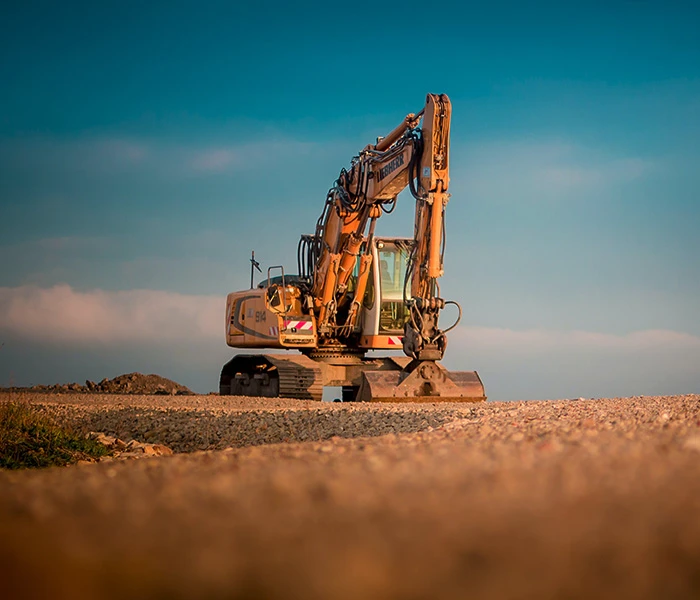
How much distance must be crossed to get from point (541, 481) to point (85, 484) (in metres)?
1.86

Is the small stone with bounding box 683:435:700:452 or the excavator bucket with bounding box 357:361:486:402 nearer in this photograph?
the small stone with bounding box 683:435:700:452

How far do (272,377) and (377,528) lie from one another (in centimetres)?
1465

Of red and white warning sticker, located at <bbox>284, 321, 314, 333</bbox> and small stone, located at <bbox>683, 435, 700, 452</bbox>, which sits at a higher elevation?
red and white warning sticker, located at <bbox>284, 321, 314, 333</bbox>

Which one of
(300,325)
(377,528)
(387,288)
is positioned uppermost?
(387,288)

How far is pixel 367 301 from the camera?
16500 millimetres

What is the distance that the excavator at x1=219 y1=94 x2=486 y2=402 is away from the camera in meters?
12.9

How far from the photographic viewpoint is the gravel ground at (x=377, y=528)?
1.79 m

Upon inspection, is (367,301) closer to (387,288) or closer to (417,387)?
(387,288)

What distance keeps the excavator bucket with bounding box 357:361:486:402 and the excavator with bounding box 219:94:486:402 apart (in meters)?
0.02

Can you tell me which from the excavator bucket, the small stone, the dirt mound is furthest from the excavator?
the small stone

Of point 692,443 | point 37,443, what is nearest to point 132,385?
point 37,443

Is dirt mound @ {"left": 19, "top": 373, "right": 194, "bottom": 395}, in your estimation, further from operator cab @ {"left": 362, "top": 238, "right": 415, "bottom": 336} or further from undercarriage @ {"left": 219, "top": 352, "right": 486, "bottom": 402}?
operator cab @ {"left": 362, "top": 238, "right": 415, "bottom": 336}

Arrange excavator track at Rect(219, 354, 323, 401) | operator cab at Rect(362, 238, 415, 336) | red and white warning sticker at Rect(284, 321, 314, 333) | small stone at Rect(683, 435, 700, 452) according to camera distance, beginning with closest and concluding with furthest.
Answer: small stone at Rect(683, 435, 700, 452), excavator track at Rect(219, 354, 323, 401), operator cab at Rect(362, 238, 415, 336), red and white warning sticker at Rect(284, 321, 314, 333)

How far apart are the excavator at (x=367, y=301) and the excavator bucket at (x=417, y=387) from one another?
2cm
